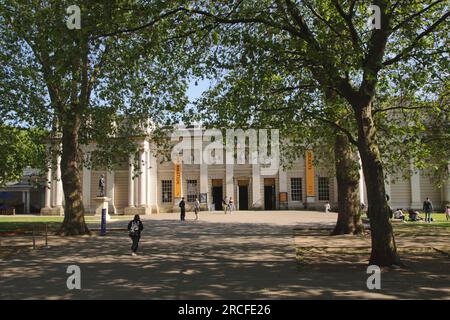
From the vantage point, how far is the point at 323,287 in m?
9.18

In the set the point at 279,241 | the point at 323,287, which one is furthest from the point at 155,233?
the point at 323,287

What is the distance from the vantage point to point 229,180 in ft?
158

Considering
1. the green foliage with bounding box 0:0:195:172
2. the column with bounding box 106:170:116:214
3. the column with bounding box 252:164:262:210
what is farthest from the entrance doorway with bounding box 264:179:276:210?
the green foliage with bounding box 0:0:195:172

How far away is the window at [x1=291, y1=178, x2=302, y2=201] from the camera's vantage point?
4719 centimetres

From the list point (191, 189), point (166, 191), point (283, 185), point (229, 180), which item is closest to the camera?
point (283, 185)

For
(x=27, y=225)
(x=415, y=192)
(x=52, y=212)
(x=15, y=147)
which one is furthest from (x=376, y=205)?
(x=52, y=212)

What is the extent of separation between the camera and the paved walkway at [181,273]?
8.76 metres

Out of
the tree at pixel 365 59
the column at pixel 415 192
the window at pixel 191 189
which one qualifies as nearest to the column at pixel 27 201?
the window at pixel 191 189

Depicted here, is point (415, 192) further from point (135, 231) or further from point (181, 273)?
point (181, 273)

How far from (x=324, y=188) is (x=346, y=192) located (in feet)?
88.0

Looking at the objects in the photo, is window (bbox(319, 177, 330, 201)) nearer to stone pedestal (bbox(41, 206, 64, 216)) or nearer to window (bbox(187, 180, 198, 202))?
window (bbox(187, 180, 198, 202))

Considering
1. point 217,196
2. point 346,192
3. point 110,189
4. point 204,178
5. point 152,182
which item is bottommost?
point 217,196
